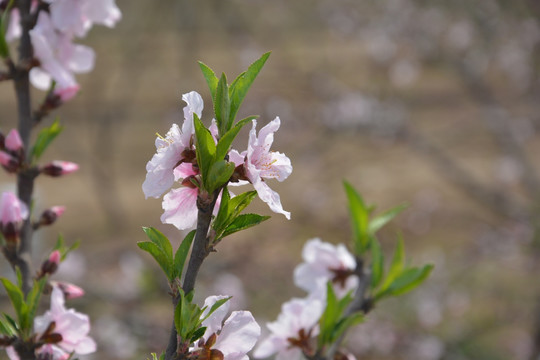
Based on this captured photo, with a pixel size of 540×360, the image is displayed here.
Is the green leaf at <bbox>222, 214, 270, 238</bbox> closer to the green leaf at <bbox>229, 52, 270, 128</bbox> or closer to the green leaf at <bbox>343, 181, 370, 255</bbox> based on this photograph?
the green leaf at <bbox>229, 52, 270, 128</bbox>

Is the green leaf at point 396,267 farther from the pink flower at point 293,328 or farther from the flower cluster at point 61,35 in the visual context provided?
the flower cluster at point 61,35

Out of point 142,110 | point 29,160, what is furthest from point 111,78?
point 29,160

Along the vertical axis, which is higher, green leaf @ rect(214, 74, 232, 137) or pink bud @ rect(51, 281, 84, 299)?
green leaf @ rect(214, 74, 232, 137)

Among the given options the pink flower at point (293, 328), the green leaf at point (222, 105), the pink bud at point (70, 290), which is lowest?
the pink flower at point (293, 328)

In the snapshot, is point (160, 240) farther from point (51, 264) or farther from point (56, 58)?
point (56, 58)

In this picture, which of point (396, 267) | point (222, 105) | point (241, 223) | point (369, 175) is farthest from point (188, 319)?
point (369, 175)

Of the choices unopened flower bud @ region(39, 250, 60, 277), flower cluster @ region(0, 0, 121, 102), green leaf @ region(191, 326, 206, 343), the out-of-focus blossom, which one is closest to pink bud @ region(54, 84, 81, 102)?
flower cluster @ region(0, 0, 121, 102)

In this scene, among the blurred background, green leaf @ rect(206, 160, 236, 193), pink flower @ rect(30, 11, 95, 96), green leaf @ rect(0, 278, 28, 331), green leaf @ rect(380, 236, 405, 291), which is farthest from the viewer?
the blurred background

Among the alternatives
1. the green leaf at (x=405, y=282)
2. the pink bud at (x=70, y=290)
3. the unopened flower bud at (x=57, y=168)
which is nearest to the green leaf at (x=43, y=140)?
the unopened flower bud at (x=57, y=168)
